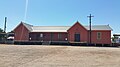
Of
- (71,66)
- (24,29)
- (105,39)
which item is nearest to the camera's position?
(71,66)

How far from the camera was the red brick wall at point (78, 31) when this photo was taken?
45281mm

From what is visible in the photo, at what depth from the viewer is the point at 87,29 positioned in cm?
4588

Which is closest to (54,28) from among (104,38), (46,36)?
(46,36)

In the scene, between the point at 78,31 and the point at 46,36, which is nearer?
the point at 78,31

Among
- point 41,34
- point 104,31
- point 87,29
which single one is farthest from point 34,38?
point 104,31

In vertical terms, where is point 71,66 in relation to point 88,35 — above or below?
below

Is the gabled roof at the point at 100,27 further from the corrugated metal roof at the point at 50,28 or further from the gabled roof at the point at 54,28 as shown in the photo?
the corrugated metal roof at the point at 50,28

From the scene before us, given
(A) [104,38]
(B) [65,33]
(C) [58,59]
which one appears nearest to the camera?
(C) [58,59]

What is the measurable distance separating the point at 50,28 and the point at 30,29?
5030 millimetres

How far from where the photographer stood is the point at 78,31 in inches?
1793

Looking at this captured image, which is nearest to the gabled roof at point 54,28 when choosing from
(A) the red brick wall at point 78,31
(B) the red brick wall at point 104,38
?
(B) the red brick wall at point 104,38

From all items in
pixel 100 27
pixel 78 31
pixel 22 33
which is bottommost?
pixel 22 33

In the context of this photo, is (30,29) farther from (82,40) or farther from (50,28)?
(82,40)

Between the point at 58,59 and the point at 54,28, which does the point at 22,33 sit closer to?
the point at 54,28
